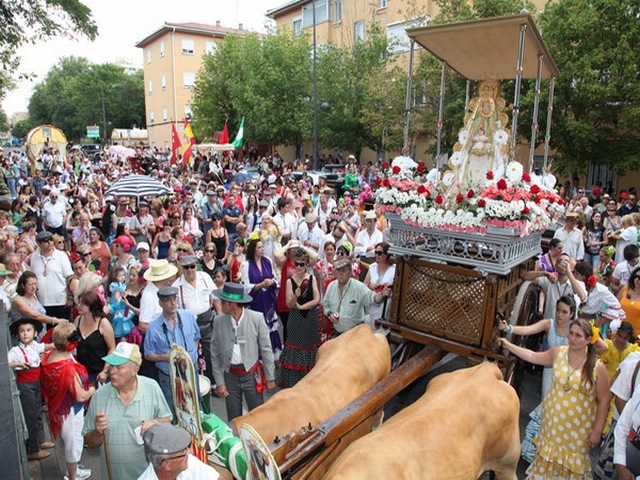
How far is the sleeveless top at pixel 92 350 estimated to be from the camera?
4.92m

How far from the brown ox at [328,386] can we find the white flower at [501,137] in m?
3.01

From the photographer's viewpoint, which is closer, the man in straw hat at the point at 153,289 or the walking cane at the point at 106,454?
the walking cane at the point at 106,454

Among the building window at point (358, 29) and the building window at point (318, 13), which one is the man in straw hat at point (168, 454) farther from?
the building window at point (318, 13)

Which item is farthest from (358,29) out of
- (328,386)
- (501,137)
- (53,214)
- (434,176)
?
(328,386)

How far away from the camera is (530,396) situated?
6316 mm

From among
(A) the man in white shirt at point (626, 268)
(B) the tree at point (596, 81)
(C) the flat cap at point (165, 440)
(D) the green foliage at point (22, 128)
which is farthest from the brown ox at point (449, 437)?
(D) the green foliage at point (22, 128)

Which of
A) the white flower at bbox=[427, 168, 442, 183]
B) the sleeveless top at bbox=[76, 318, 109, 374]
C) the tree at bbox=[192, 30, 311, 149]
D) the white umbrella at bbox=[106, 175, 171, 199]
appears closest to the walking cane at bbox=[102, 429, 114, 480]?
the sleeveless top at bbox=[76, 318, 109, 374]

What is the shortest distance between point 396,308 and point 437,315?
428mm

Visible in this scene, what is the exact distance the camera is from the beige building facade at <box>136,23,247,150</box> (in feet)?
155

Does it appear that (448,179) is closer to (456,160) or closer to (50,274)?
(456,160)

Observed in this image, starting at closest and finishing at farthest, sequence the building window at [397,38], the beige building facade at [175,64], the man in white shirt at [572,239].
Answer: the man in white shirt at [572,239]
the building window at [397,38]
the beige building facade at [175,64]

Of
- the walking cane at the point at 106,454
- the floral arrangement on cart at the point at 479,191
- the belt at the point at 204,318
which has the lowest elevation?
the walking cane at the point at 106,454

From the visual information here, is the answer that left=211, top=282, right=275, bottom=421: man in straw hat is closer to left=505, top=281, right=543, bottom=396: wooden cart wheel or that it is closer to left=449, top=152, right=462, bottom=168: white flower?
left=505, top=281, right=543, bottom=396: wooden cart wheel

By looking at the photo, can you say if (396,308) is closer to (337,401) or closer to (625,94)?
(337,401)
